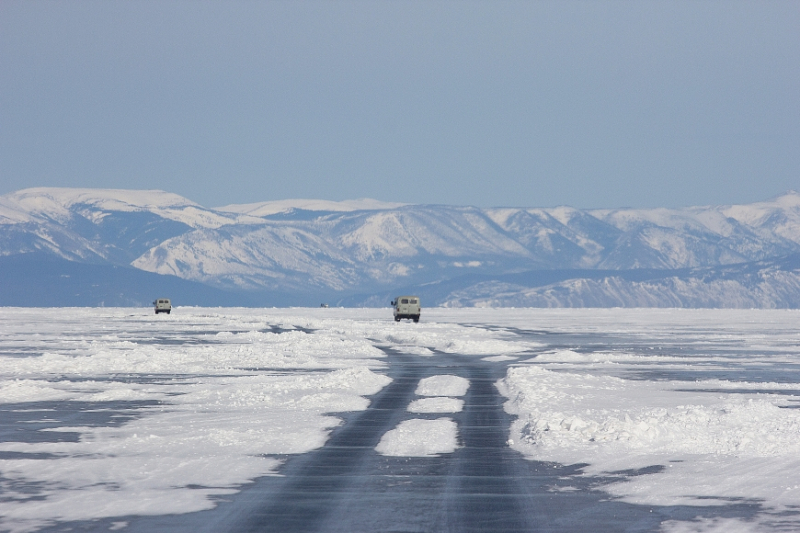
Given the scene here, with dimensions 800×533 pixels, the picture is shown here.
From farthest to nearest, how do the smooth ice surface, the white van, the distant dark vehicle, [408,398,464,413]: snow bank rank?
the distant dark vehicle < the white van < [408,398,464,413]: snow bank < the smooth ice surface

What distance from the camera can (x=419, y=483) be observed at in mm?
13789

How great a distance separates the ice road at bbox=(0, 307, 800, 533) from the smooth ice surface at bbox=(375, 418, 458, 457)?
2.7 inches

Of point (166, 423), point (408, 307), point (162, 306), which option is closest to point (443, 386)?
point (166, 423)

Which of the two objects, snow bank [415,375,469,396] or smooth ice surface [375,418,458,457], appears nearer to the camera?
smooth ice surface [375,418,458,457]

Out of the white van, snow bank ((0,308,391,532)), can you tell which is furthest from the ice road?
the white van

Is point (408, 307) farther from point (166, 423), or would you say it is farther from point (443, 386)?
point (166, 423)

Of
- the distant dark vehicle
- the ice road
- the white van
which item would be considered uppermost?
the distant dark vehicle

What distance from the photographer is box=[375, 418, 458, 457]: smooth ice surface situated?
16.6 metres

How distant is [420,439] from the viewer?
1786 centimetres

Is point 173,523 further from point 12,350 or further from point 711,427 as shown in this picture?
point 12,350

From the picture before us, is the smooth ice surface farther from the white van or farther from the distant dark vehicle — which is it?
the distant dark vehicle

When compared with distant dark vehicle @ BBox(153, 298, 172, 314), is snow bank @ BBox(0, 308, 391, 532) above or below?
below

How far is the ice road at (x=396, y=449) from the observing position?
11.9 meters

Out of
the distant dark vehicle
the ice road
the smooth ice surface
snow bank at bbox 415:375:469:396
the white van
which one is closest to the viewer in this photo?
the ice road
